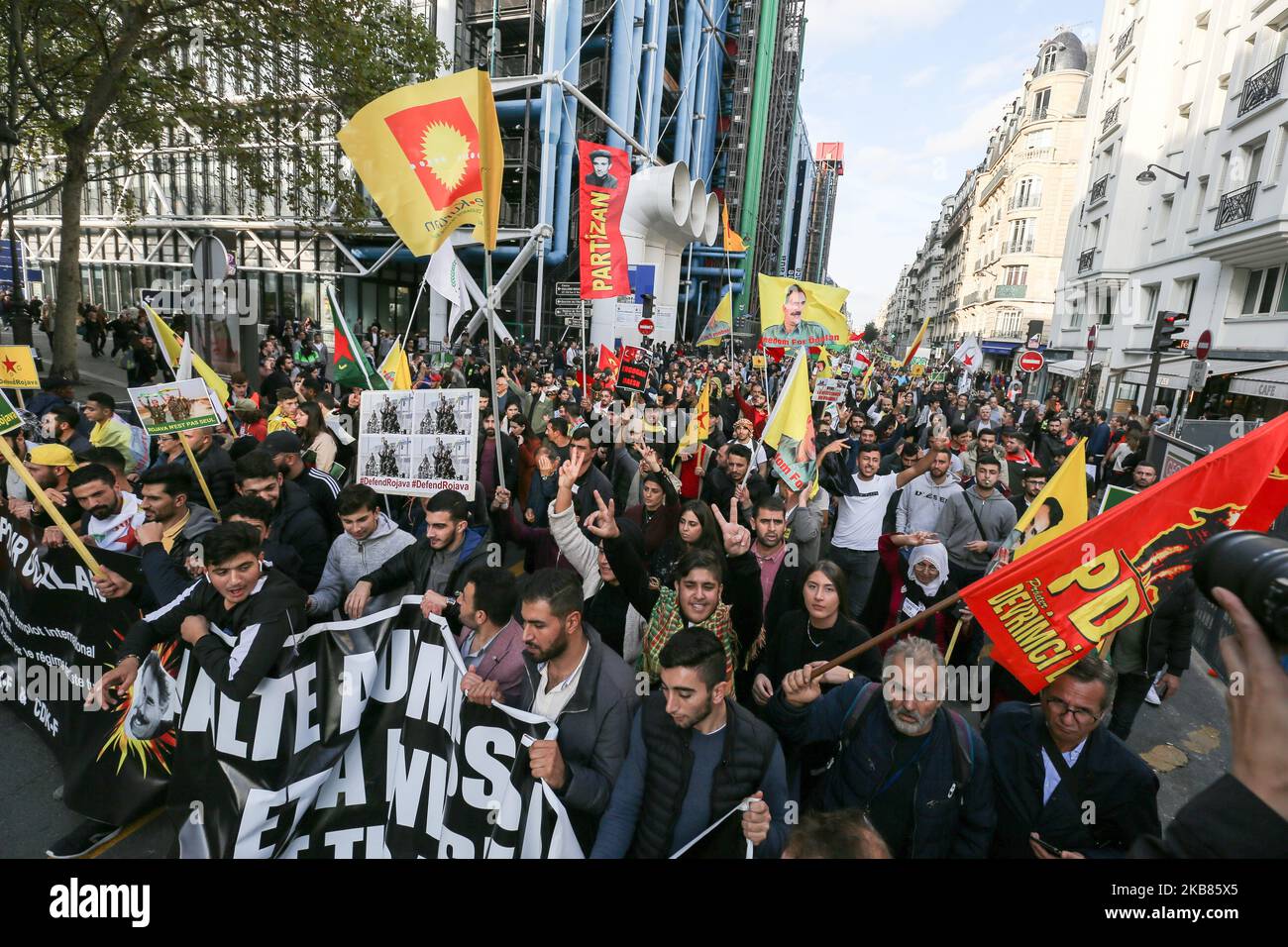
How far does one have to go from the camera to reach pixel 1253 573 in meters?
1.27

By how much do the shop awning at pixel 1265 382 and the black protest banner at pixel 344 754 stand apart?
63.1 feet

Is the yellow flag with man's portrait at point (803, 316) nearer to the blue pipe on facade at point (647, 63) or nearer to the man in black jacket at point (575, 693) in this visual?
the man in black jacket at point (575, 693)

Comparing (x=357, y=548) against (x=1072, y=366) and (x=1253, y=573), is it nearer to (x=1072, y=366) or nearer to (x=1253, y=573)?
(x=1253, y=573)

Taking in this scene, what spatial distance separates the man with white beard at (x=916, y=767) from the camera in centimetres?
245

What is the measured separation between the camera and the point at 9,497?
14.3ft

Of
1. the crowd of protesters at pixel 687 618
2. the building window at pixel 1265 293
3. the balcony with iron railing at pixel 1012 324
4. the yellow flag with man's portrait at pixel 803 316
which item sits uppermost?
the balcony with iron railing at pixel 1012 324

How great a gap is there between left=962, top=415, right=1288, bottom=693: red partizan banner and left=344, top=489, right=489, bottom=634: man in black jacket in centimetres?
254

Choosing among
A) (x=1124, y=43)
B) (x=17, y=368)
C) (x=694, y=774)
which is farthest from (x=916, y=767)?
(x=1124, y=43)

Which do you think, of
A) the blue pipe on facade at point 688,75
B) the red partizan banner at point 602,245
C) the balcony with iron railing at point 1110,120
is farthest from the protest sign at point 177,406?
the blue pipe on facade at point 688,75

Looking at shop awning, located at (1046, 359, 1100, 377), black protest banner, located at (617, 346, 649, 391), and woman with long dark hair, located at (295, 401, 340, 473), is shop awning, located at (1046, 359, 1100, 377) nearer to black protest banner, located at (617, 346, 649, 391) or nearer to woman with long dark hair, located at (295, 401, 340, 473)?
black protest banner, located at (617, 346, 649, 391)

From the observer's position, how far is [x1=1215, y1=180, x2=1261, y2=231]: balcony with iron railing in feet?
56.6
